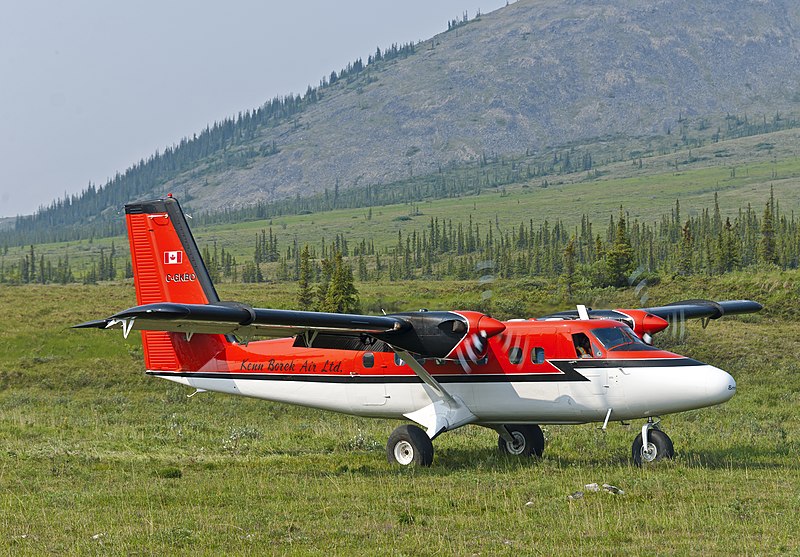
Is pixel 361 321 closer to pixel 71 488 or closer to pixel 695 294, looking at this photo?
pixel 71 488

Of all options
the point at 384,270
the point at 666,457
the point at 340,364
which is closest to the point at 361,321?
the point at 340,364

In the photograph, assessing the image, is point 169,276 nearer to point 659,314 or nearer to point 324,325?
point 324,325

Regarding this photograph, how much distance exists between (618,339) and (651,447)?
89.0 inches

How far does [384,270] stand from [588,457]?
405 feet

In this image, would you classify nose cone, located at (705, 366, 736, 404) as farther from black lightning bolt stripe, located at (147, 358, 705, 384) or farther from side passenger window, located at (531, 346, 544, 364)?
side passenger window, located at (531, 346, 544, 364)

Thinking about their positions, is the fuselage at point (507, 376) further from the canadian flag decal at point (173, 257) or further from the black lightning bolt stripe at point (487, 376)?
the canadian flag decal at point (173, 257)

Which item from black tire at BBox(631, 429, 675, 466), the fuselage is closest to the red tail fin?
the fuselage

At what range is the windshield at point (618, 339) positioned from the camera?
19953 mm

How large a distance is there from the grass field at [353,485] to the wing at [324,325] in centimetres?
260

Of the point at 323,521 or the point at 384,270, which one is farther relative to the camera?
the point at 384,270

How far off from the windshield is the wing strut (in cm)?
330

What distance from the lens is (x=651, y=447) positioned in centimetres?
1941

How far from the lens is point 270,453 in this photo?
75.4ft

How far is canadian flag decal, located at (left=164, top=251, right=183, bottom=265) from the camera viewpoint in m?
23.6
